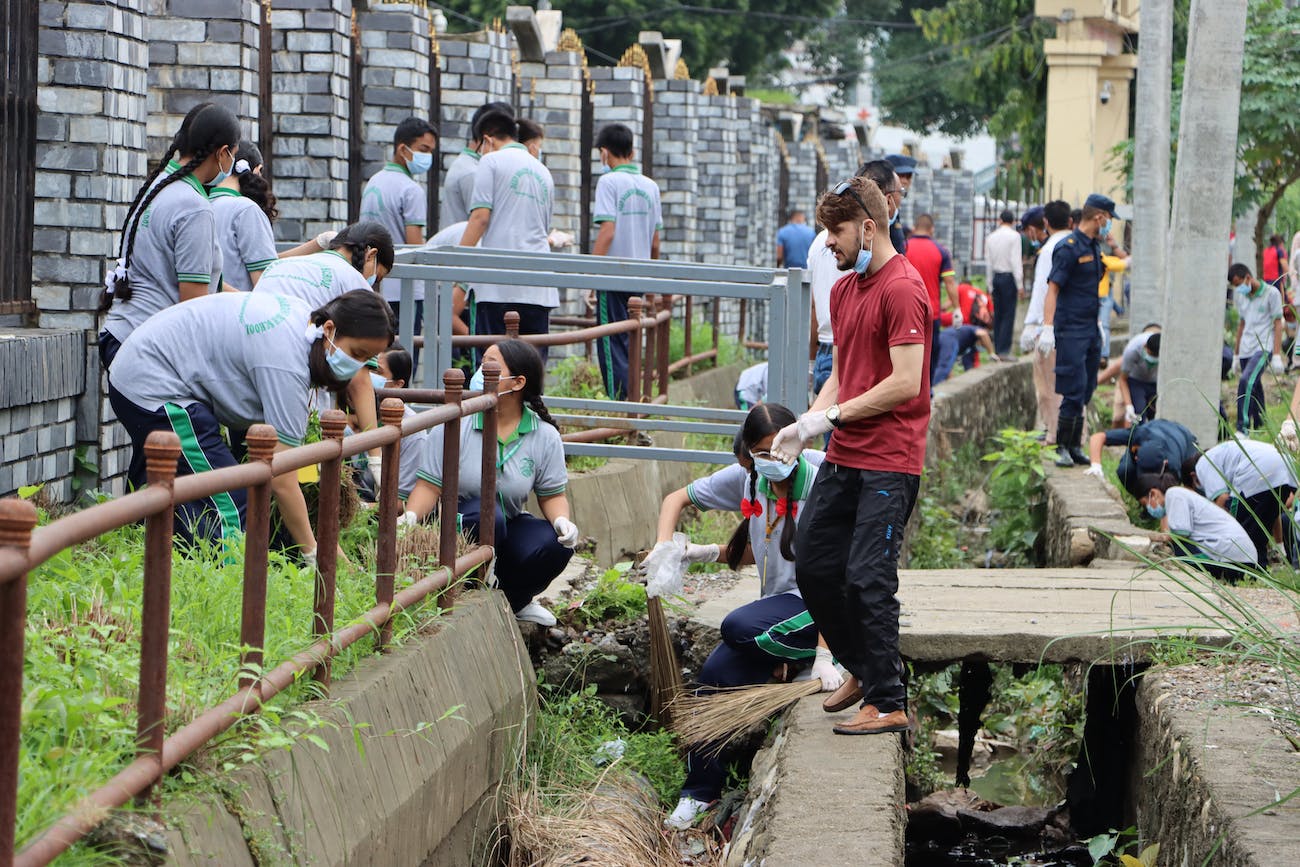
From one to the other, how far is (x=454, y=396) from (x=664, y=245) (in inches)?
454

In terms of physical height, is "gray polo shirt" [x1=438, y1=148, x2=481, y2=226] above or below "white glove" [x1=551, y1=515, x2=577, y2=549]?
above

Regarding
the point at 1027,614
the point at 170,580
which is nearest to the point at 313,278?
the point at 170,580

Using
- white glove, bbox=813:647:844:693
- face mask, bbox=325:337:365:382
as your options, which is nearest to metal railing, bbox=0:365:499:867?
face mask, bbox=325:337:365:382

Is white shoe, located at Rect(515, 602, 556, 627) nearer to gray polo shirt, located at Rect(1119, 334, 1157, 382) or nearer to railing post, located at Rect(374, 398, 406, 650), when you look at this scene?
railing post, located at Rect(374, 398, 406, 650)

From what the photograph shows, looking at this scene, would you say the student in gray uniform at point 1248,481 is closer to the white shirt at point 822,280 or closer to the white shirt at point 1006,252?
the white shirt at point 822,280

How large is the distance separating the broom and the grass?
1.27 metres

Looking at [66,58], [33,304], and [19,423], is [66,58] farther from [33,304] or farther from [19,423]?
[19,423]

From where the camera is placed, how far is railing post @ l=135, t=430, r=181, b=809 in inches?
120

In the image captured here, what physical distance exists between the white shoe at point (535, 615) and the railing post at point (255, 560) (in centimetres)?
272

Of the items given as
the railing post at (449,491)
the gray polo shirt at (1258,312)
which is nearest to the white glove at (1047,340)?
the gray polo shirt at (1258,312)

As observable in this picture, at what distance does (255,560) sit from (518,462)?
2.59 meters

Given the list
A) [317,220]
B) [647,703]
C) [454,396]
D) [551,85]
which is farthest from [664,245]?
[454,396]

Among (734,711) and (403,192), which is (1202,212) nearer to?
(403,192)

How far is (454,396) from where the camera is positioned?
5180mm
